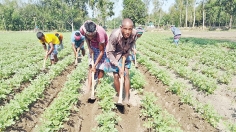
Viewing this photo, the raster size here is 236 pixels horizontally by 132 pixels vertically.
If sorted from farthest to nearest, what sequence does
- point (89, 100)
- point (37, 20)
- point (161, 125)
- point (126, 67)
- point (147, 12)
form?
point (37, 20)
point (147, 12)
point (89, 100)
point (126, 67)
point (161, 125)

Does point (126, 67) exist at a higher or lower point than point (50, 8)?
lower

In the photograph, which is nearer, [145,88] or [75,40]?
[145,88]

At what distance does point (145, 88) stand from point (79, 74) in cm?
215

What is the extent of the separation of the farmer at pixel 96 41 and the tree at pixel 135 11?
5268 centimetres

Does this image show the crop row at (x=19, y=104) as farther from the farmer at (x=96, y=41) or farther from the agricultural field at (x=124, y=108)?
the farmer at (x=96, y=41)

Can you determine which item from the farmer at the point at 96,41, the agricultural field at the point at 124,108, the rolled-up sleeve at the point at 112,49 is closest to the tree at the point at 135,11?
the agricultural field at the point at 124,108

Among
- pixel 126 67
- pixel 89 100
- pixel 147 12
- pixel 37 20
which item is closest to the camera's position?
pixel 126 67

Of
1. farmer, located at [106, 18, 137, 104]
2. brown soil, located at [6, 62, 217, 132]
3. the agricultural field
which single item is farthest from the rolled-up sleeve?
brown soil, located at [6, 62, 217, 132]

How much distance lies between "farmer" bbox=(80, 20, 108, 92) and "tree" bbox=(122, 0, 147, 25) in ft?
173

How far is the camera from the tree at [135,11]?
56.7m

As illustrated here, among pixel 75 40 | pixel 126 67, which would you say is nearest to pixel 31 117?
pixel 126 67

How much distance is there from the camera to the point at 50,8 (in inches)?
2662

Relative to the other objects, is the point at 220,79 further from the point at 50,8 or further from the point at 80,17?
the point at 50,8

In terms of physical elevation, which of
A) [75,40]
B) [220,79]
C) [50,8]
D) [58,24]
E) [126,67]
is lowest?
[220,79]
